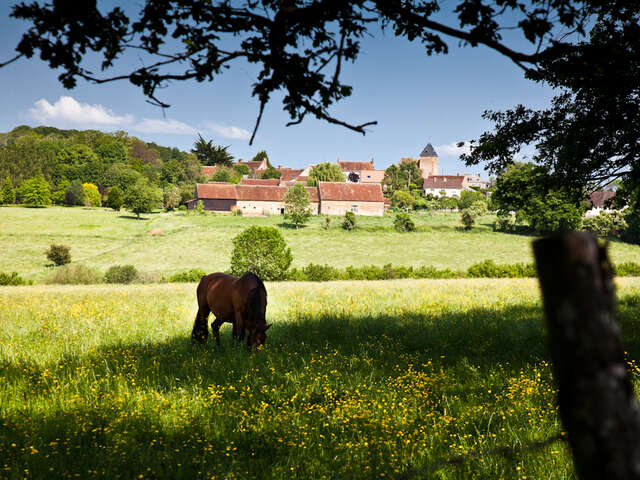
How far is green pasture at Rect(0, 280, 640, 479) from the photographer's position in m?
3.69

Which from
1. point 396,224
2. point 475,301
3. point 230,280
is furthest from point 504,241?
point 230,280

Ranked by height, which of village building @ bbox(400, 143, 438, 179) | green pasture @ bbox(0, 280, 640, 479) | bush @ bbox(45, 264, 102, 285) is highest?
village building @ bbox(400, 143, 438, 179)

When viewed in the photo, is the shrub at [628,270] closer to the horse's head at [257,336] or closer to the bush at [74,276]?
the horse's head at [257,336]

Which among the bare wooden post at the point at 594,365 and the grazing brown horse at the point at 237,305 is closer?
the bare wooden post at the point at 594,365

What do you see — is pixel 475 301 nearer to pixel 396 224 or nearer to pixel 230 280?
pixel 230 280

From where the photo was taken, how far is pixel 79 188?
86875 mm

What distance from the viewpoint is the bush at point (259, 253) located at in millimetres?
26266

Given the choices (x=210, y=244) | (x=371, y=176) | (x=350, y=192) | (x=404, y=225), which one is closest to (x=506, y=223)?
(x=404, y=225)

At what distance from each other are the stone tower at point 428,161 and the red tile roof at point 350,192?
87490 millimetres

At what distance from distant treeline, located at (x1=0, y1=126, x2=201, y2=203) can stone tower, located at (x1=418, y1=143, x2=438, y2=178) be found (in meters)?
97.0

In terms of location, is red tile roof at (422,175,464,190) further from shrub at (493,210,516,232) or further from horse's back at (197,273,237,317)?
horse's back at (197,273,237,317)

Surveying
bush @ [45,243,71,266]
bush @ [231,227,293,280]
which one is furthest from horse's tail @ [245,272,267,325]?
bush @ [45,243,71,266]

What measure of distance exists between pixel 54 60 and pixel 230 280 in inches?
225

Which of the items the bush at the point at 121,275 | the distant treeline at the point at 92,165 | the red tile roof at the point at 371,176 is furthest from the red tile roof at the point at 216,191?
the red tile roof at the point at 371,176
